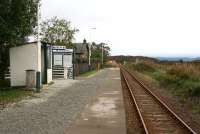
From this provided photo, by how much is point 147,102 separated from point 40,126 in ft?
31.2

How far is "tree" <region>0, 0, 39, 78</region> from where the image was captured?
23.4 m

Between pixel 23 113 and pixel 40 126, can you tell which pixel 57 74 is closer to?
pixel 23 113

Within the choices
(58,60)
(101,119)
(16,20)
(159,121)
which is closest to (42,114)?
(101,119)

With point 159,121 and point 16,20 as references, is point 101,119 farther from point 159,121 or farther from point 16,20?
point 16,20

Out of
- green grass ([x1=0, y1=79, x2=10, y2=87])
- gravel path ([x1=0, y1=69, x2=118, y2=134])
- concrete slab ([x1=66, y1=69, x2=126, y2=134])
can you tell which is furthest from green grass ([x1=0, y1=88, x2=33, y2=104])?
green grass ([x1=0, y1=79, x2=10, y2=87])

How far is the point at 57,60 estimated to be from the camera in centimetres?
4031

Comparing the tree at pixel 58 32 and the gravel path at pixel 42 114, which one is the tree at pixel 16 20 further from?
the tree at pixel 58 32

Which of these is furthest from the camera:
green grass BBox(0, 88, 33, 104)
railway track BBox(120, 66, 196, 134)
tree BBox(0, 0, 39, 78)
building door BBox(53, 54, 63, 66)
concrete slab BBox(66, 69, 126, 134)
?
building door BBox(53, 54, 63, 66)

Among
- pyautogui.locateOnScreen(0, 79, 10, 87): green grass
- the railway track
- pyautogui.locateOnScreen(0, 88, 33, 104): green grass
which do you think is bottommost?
the railway track

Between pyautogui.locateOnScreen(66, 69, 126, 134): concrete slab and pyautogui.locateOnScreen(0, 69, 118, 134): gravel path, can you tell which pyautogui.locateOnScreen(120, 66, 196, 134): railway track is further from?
pyautogui.locateOnScreen(0, 69, 118, 134): gravel path

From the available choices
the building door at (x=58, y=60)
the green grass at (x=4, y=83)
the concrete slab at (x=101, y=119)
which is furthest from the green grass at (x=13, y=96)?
the building door at (x=58, y=60)

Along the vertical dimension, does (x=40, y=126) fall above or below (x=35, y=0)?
below

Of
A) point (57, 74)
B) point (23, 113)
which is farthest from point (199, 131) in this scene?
point (57, 74)

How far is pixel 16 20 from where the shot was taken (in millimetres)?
24125
